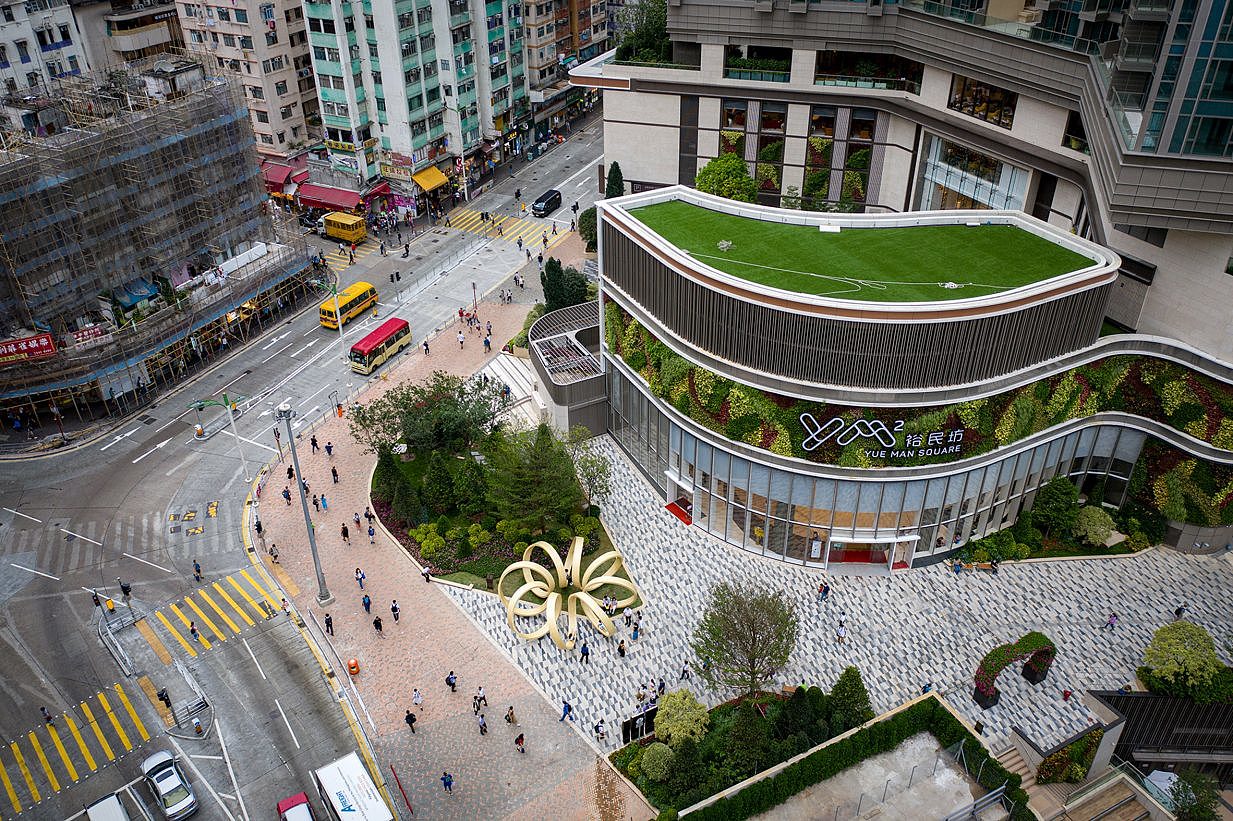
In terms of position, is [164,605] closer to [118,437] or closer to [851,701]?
[118,437]

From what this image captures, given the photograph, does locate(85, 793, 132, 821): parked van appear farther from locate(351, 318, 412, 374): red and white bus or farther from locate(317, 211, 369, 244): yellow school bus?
locate(317, 211, 369, 244): yellow school bus

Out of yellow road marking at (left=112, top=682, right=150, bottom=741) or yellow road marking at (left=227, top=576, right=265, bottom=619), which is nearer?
yellow road marking at (left=112, top=682, right=150, bottom=741)

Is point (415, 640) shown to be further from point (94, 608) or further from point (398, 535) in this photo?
point (94, 608)

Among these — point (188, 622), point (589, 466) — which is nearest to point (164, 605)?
point (188, 622)

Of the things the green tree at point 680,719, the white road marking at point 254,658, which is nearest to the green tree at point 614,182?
the white road marking at point 254,658

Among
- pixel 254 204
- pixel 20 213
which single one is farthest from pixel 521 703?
pixel 254 204

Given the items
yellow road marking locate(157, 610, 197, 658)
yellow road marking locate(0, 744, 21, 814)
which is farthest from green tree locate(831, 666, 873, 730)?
yellow road marking locate(0, 744, 21, 814)

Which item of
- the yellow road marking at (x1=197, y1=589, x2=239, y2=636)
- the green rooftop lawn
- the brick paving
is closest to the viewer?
the brick paving
